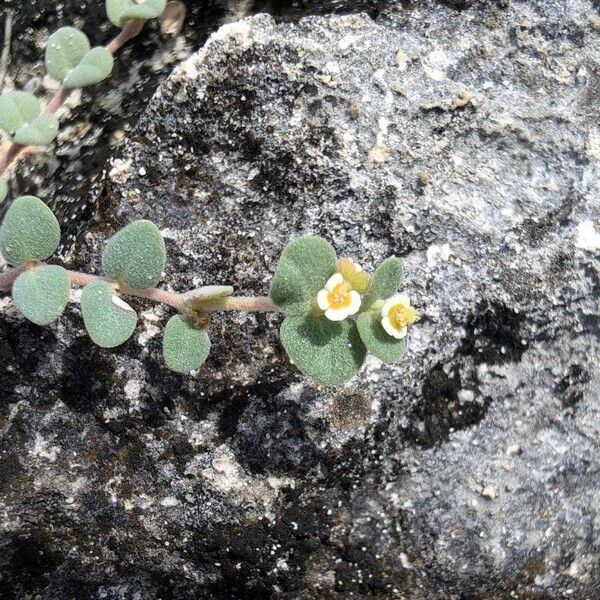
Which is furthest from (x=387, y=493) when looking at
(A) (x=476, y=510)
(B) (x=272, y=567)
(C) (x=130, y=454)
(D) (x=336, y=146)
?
(D) (x=336, y=146)

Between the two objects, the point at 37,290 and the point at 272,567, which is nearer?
the point at 37,290

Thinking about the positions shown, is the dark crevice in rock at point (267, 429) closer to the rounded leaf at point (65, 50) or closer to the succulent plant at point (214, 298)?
the succulent plant at point (214, 298)

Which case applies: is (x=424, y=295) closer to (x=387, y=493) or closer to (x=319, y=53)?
(x=387, y=493)

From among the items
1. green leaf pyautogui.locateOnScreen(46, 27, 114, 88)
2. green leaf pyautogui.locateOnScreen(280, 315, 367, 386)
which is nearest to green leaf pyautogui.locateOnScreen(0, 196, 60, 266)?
green leaf pyautogui.locateOnScreen(46, 27, 114, 88)

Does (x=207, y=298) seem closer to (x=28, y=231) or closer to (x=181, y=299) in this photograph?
(x=181, y=299)

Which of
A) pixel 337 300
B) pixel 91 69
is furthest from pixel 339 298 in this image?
pixel 91 69

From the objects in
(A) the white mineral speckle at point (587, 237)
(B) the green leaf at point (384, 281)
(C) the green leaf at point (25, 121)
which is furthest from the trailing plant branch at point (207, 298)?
(A) the white mineral speckle at point (587, 237)
